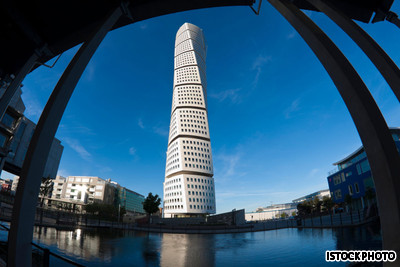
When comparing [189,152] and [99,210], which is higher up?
[189,152]

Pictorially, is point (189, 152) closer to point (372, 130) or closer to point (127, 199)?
point (372, 130)

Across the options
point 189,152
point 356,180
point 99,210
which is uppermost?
point 189,152

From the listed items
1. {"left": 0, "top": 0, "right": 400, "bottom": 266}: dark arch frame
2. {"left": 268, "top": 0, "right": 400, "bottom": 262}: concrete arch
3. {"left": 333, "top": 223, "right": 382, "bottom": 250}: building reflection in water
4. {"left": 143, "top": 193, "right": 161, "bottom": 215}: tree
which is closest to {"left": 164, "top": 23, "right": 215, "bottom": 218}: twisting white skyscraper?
{"left": 143, "top": 193, "right": 161, "bottom": 215}: tree

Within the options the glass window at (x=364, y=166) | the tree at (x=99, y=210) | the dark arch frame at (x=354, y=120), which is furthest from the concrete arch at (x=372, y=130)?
the tree at (x=99, y=210)

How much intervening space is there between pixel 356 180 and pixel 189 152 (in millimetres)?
49911

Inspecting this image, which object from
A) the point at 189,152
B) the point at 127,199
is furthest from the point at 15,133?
the point at 127,199

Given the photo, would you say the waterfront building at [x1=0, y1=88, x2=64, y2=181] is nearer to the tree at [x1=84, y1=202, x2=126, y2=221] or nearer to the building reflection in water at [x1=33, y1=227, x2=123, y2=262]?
the building reflection in water at [x1=33, y1=227, x2=123, y2=262]

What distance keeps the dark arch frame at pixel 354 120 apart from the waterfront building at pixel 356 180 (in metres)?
38.7

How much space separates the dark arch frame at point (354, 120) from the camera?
337cm

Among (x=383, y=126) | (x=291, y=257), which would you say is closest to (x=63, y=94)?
(x=383, y=126)

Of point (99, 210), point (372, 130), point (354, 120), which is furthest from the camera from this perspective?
point (99, 210)

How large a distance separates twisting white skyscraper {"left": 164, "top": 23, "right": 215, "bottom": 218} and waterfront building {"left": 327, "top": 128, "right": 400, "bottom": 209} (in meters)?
40.5

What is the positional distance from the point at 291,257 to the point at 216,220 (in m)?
35.9

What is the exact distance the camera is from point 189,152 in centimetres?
7425
